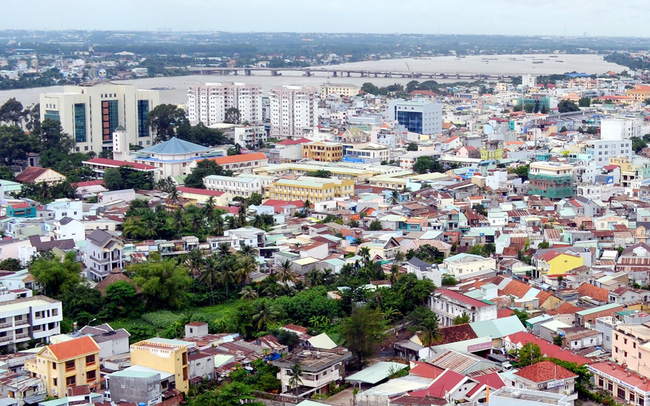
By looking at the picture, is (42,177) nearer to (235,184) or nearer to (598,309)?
(235,184)

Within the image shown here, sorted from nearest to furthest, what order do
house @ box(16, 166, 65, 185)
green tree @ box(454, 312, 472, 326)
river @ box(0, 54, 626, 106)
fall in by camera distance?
green tree @ box(454, 312, 472, 326), house @ box(16, 166, 65, 185), river @ box(0, 54, 626, 106)

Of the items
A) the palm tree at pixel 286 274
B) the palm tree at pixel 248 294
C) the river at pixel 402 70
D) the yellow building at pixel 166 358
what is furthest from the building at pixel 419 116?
the yellow building at pixel 166 358

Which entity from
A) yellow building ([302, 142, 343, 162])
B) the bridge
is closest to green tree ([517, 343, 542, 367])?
yellow building ([302, 142, 343, 162])

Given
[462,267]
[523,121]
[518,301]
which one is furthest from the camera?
[523,121]

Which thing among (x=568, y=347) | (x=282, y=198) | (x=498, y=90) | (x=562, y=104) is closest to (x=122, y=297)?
(x=568, y=347)

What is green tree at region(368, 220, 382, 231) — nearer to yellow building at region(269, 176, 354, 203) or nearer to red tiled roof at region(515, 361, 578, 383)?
yellow building at region(269, 176, 354, 203)

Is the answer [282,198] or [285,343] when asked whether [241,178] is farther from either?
[285,343]
